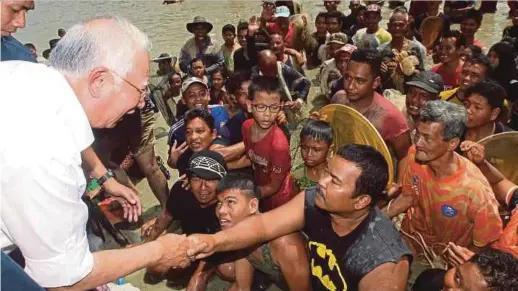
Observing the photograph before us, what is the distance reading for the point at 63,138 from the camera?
1.61 metres

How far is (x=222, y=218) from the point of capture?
313 cm

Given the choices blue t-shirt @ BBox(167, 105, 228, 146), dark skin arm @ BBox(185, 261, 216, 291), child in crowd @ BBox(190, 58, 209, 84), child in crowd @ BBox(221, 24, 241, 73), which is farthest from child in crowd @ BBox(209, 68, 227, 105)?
dark skin arm @ BBox(185, 261, 216, 291)

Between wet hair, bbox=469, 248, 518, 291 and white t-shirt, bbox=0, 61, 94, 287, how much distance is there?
175 cm

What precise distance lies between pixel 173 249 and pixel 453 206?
1780 mm

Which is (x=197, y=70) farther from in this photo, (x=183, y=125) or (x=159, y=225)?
(x=159, y=225)

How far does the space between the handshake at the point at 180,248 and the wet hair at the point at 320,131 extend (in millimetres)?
1358

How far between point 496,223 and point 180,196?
2254 mm

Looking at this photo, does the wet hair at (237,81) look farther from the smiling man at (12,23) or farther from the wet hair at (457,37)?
the wet hair at (457,37)

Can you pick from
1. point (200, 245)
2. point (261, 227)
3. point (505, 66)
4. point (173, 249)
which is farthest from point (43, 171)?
point (505, 66)

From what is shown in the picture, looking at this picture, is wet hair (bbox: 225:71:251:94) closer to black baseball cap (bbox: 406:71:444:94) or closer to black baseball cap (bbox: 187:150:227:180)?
black baseball cap (bbox: 187:150:227:180)

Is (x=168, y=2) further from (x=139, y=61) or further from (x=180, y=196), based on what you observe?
(x=139, y=61)

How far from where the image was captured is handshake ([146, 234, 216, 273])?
2.31m

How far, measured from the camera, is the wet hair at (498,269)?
7.07 feet

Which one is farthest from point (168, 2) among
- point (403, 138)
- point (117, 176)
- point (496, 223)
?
point (496, 223)
